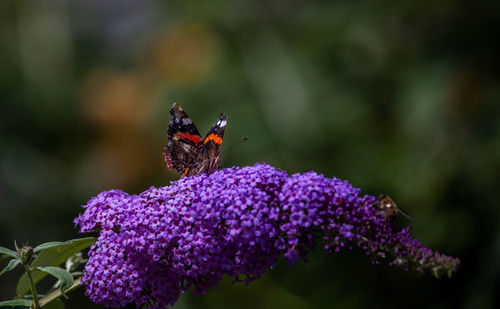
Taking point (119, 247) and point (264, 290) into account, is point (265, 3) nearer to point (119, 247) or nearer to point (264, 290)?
point (264, 290)

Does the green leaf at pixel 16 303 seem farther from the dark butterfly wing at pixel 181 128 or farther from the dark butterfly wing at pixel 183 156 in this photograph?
the dark butterfly wing at pixel 181 128

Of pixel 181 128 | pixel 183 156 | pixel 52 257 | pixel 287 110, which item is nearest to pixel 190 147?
pixel 183 156

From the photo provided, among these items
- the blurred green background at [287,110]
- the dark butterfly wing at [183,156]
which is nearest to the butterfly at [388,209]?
the dark butterfly wing at [183,156]

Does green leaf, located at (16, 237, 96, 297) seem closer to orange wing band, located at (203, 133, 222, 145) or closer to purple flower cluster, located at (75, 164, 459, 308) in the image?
purple flower cluster, located at (75, 164, 459, 308)

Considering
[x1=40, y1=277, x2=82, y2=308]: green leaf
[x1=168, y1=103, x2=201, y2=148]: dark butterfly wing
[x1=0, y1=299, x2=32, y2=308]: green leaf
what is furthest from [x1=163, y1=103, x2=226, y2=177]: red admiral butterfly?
[x1=0, y1=299, x2=32, y2=308]: green leaf

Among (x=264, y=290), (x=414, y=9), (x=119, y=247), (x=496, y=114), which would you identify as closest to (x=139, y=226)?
(x=119, y=247)

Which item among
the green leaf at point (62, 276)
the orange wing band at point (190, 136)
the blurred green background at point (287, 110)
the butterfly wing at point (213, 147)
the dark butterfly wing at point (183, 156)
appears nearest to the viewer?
the green leaf at point (62, 276)
